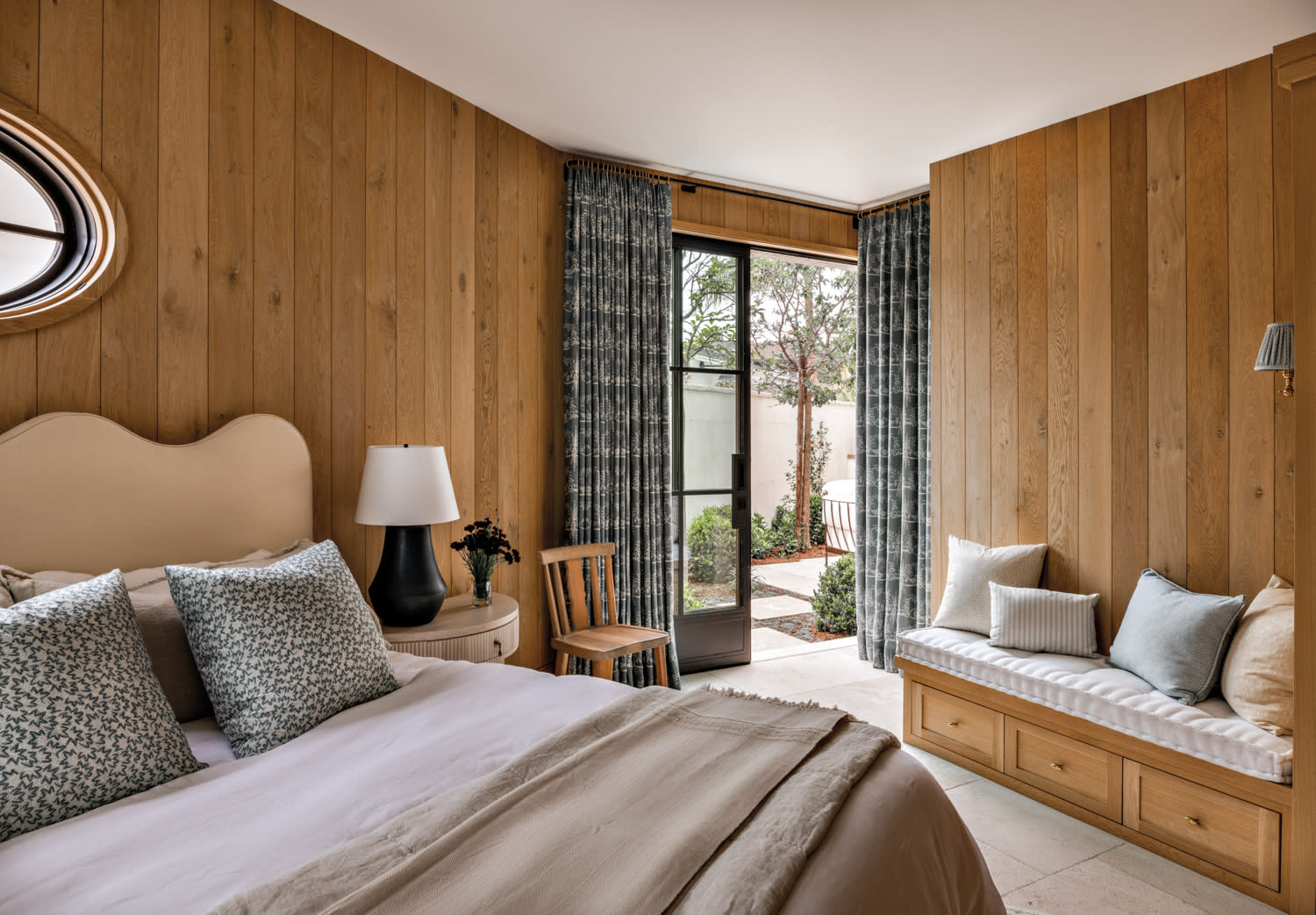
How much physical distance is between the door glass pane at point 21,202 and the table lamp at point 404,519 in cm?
109

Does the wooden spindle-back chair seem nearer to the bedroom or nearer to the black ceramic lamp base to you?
the bedroom

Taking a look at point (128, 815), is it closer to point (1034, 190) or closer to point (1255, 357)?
point (1255, 357)

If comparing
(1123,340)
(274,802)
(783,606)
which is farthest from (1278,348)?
(783,606)

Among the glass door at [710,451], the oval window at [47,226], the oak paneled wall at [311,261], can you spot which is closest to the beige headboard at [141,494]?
the oak paneled wall at [311,261]

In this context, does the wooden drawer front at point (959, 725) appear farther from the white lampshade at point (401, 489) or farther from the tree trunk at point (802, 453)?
the tree trunk at point (802, 453)

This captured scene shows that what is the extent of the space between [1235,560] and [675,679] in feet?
8.23

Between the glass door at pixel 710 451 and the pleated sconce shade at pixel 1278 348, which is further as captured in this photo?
the glass door at pixel 710 451

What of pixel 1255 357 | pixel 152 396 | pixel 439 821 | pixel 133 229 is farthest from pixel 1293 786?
pixel 133 229

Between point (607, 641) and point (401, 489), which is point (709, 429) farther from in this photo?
point (401, 489)

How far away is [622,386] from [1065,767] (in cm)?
255

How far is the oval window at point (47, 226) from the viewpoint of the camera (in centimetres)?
197

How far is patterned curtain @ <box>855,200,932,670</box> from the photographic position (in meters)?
4.31

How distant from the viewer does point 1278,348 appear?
2.37m

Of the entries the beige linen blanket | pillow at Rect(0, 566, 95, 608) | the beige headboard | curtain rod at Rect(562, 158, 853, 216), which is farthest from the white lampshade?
curtain rod at Rect(562, 158, 853, 216)
